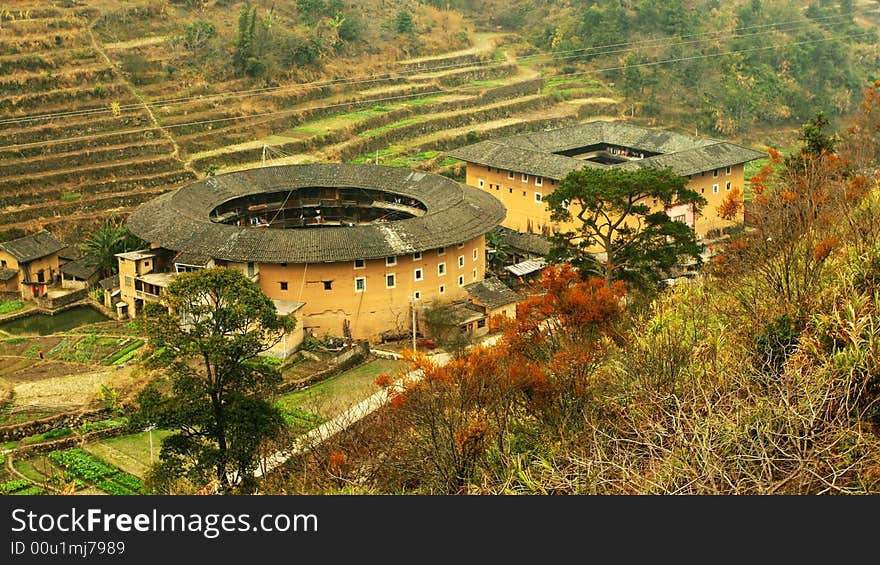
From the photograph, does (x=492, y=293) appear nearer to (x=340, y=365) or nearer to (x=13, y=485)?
(x=340, y=365)

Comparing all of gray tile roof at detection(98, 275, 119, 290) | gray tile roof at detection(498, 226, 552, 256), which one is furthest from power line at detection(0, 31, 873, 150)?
gray tile roof at detection(498, 226, 552, 256)

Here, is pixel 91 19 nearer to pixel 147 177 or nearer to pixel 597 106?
pixel 147 177

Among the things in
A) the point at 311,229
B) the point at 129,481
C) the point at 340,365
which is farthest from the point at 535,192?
the point at 129,481

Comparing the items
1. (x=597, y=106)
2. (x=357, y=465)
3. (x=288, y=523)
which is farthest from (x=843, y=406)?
(x=597, y=106)

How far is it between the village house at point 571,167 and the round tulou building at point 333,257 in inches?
178

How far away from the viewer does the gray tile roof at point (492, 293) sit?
31844 mm

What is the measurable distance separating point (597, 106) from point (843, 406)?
154 feet

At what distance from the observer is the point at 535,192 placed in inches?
1559

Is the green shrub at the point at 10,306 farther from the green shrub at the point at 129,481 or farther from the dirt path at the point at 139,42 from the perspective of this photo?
the dirt path at the point at 139,42

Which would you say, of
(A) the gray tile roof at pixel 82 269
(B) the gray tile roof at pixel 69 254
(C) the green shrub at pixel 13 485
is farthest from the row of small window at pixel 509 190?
(C) the green shrub at pixel 13 485

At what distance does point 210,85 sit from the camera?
47.4m

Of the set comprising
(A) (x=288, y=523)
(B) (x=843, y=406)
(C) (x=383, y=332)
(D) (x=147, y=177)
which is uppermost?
(A) (x=288, y=523)

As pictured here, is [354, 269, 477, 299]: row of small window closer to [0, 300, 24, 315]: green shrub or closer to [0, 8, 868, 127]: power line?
[0, 300, 24, 315]: green shrub

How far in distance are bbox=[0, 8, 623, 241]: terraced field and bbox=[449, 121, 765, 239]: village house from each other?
5997mm
